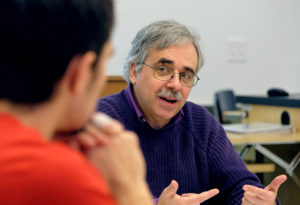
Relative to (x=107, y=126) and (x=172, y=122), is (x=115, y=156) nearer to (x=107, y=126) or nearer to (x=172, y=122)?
(x=107, y=126)

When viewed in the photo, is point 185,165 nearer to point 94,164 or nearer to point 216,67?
point 94,164

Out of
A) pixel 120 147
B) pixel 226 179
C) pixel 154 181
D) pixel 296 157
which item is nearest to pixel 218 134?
pixel 226 179

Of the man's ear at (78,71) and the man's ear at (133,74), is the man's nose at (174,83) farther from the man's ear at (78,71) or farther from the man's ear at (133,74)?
the man's ear at (78,71)

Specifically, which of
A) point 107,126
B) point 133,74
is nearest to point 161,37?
point 133,74

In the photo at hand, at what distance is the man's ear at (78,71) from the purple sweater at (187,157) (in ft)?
3.34

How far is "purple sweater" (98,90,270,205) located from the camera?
1496mm

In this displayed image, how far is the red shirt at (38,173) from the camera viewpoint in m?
0.43

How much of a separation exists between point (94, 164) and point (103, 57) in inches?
5.5

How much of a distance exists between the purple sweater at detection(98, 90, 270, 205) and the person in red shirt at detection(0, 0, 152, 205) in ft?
3.19

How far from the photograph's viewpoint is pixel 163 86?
1.55 metres

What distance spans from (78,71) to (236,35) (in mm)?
3880

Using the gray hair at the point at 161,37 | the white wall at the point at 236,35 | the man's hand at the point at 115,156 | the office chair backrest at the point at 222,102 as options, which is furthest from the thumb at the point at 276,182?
the white wall at the point at 236,35

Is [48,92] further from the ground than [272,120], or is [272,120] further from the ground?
[48,92]

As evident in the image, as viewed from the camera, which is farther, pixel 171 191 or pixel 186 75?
pixel 186 75
